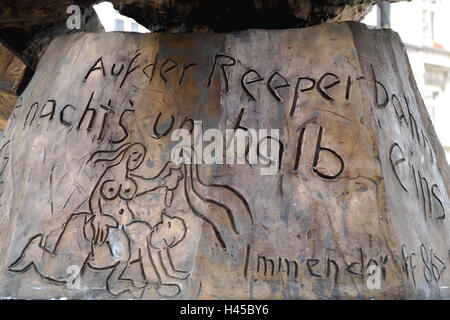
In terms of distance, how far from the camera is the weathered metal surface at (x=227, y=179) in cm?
234

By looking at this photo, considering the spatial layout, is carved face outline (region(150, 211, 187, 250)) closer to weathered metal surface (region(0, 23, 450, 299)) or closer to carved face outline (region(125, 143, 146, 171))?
weathered metal surface (region(0, 23, 450, 299))

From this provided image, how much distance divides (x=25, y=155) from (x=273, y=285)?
1146mm

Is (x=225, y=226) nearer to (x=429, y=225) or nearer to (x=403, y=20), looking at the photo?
(x=429, y=225)

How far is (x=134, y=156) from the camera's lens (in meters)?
2.58

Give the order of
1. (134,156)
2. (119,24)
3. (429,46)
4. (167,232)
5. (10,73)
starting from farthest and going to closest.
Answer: (429,46) → (119,24) → (10,73) → (134,156) → (167,232)

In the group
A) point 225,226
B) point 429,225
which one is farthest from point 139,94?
point 429,225

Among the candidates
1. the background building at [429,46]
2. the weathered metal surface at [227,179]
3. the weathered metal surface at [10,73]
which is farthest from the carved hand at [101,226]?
the background building at [429,46]

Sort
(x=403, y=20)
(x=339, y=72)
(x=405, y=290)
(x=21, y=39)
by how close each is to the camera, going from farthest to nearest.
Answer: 1. (x=403, y=20)
2. (x=21, y=39)
3. (x=339, y=72)
4. (x=405, y=290)

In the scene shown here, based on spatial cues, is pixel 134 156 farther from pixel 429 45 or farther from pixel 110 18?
pixel 429 45

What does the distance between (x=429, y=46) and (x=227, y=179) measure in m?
11.0

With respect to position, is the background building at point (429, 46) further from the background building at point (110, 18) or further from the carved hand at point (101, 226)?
the carved hand at point (101, 226)

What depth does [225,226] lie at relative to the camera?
2408mm

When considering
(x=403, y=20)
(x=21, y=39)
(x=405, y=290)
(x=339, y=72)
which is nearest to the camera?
(x=405, y=290)

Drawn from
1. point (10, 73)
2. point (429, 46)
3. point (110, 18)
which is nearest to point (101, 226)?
point (10, 73)
